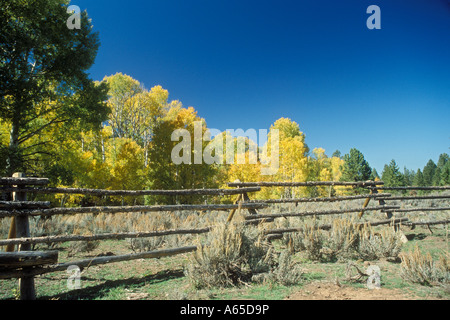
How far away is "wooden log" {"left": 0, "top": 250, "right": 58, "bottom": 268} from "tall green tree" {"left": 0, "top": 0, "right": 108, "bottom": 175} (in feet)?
33.0

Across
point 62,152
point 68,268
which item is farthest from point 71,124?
point 68,268

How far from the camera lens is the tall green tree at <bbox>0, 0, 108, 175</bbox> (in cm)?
1056

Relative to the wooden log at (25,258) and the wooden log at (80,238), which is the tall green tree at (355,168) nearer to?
the wooden log at (80,238)

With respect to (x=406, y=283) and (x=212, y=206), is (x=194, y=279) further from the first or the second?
(x=406, y=283)

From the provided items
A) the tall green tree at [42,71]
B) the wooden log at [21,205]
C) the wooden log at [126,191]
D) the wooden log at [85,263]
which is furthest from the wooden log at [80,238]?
the tall green tree at [42,71]

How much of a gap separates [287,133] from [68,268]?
103 ft

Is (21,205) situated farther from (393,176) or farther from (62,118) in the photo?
(393,176)

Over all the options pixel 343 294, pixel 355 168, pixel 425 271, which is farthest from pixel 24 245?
pixel 355 168

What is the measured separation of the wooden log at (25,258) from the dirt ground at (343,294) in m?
2.80

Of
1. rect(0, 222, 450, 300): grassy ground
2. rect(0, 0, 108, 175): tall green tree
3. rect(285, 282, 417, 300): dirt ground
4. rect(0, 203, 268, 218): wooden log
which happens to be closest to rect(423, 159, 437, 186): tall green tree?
rect(0, 222, 450, 300): grassy ground

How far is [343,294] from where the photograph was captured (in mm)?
2574

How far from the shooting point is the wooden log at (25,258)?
99.0 inches

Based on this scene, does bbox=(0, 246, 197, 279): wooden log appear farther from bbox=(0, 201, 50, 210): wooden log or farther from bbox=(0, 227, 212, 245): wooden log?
bbox=(0, 201, 50, 210): wooden log
